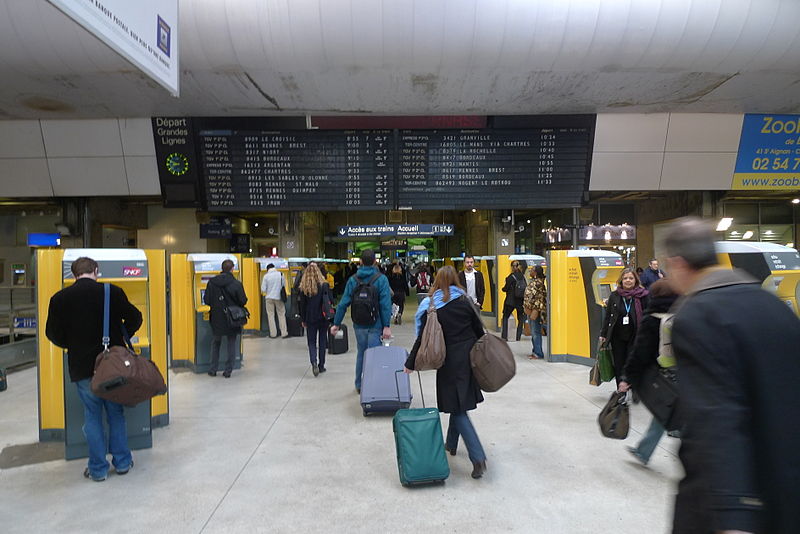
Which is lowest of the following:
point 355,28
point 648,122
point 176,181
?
point 176,181

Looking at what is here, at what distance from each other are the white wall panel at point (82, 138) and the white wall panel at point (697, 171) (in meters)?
10.8

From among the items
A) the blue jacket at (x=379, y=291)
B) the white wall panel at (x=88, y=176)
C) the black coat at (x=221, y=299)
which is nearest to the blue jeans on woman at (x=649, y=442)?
the blue jacket at (x=379, y=291)

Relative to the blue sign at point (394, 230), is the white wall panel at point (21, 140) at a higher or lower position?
higher

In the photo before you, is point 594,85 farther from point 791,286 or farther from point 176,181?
point 176,181

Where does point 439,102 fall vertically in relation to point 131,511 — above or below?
above

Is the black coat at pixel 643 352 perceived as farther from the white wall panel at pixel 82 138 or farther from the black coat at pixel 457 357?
the white wall panel at pixel 82 138

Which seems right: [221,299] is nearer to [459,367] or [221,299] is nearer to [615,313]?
[459,367]

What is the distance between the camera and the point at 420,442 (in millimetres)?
3137

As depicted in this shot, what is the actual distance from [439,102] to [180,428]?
6.83 meters

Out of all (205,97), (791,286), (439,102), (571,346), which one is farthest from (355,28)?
(791,286)

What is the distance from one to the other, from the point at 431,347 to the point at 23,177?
9.96 m

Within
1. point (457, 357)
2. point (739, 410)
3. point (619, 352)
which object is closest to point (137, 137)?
point (457, 357)

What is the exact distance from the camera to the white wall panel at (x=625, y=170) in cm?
926

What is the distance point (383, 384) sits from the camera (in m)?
4.70
